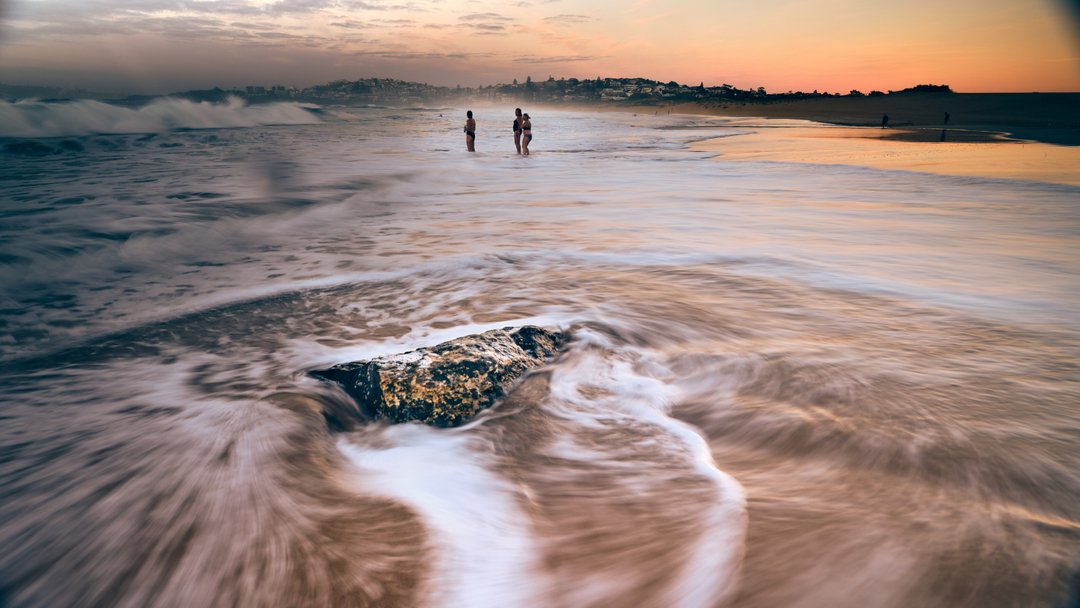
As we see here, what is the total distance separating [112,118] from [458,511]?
47.8m

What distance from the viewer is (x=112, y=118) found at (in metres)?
37.8

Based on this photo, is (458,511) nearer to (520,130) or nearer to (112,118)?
(520,130)

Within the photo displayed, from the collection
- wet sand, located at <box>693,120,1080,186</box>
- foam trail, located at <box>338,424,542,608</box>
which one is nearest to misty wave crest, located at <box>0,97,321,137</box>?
wet sand, located at <box>693,120,1080,186</box>

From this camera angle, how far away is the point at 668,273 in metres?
6.10

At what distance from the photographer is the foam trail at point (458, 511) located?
209 cm

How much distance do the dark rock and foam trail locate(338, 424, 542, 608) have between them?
0.12 meters

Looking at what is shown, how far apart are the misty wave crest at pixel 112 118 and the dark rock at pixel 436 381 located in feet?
122

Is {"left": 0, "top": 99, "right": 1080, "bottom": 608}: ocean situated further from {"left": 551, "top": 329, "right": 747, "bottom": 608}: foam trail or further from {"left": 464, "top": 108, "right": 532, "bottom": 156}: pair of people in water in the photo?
{"left": 464, "top": 108, "right": 532, "bottom": 156}: pair of people in water

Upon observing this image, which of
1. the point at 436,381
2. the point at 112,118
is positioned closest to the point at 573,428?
the point at 436,381

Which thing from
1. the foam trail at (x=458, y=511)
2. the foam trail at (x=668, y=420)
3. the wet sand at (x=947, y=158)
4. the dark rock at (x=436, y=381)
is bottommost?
the foam trail at (x=458, y=511)

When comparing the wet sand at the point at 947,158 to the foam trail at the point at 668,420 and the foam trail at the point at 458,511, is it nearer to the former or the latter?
the foam trail at the point at 668,420

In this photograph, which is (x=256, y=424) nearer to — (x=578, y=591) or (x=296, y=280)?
(x=578, y=591)

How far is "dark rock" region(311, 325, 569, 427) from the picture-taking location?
3.09 metres

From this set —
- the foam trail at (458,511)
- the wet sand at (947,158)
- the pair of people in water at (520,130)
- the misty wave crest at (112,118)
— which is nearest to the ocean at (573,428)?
the foam trail at (458,511)
